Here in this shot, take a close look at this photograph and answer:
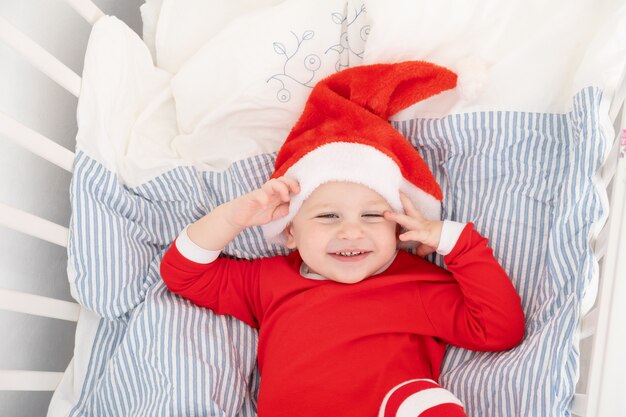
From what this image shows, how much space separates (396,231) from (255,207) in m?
0.25

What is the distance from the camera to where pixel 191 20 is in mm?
1308

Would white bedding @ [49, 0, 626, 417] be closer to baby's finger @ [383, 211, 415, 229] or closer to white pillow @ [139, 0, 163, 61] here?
white pillow @ [139, 0, 163, 61]

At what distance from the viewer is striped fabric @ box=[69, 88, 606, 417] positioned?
3.19 ft

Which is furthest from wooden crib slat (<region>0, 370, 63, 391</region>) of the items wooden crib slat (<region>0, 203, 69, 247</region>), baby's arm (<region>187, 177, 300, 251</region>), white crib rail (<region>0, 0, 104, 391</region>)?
baby's arm (<region>187, 177, 300, 251</region>)

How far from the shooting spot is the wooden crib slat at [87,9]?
3.81ft

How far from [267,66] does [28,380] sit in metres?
0.69

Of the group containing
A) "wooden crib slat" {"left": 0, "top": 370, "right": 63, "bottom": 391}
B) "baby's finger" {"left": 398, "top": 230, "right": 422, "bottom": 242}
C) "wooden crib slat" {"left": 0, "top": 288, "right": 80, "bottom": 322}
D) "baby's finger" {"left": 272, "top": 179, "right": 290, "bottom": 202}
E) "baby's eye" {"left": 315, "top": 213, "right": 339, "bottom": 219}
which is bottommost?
"wooden crib slat" {"left": 0, "top": 370, "right": 63, "bottom": 391}

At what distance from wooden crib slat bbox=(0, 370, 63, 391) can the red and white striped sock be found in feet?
1.88

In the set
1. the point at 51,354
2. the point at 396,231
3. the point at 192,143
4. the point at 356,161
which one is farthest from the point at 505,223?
the point at 51,354

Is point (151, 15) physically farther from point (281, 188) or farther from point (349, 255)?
point (349, 255)

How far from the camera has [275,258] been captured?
1191mm

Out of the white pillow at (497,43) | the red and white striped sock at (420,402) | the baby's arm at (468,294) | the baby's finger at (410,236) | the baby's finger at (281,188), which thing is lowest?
the red and white striped sock at (420,402)

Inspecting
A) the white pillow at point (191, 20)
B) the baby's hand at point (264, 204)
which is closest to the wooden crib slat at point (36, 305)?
the baby's hand at point (264, 204)

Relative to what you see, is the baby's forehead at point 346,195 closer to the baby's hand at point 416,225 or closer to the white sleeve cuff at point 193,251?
the baby's hand at point 416,225
